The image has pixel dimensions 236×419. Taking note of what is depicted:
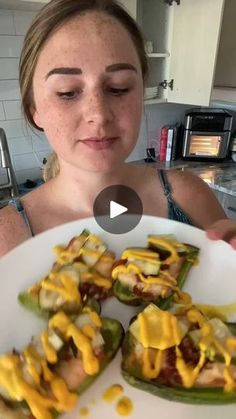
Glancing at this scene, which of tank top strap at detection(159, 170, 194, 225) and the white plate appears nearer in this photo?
the white plate

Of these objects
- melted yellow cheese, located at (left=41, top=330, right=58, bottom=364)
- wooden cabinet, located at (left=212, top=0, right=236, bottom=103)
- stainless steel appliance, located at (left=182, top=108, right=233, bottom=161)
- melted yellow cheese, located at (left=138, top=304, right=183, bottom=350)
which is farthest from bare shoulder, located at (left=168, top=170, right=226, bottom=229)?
stainless steel appliance, located at (left=182, top=108, right=233, bottom=161)

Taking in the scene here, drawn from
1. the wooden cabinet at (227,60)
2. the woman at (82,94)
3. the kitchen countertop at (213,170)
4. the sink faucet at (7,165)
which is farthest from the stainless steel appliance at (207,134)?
the woman at (82,94)

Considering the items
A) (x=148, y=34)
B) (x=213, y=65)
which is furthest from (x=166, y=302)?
(x=148, y=34)

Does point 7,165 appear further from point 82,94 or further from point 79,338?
point 79,338

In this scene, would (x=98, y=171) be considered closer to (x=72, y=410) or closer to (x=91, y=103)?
(x=91, y=103)

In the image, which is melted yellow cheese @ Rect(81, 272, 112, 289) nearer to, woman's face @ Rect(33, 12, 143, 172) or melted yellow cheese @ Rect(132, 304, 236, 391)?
melted yellow cheese @ Rect(132, 304, 236, 391)

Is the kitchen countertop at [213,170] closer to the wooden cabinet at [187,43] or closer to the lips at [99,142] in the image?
the wooden cabinet at [187,43]
